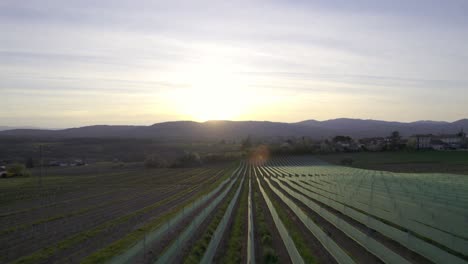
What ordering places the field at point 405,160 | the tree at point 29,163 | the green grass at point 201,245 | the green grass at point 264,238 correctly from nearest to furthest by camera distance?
the green grass at point 264,238 → the green grass at point 201,245 → the field at point 405,160 → the tree at point 29,163

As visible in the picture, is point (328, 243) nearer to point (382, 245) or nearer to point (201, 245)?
point (382, 245)

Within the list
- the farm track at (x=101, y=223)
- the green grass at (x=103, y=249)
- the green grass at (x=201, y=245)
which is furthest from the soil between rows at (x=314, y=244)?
the farm track at (x=101, y=223)

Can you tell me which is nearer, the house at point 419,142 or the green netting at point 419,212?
the green netting at point 419,212

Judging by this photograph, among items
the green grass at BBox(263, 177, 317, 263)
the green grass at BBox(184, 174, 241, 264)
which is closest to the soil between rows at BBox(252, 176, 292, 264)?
the green grass at BBox(263, 177, 317, 263)

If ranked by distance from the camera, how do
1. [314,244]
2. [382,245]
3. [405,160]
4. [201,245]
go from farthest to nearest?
[405,160], [201,245], [314,244], [382,245]

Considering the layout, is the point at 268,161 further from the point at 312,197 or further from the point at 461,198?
the point at 461,198

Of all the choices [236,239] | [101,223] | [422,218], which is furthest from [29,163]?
[422,218]

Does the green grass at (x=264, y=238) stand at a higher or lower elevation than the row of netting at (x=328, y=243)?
lower

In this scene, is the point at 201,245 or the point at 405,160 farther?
the point at 405,160

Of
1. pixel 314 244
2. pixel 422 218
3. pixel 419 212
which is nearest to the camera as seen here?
pixel 314 244

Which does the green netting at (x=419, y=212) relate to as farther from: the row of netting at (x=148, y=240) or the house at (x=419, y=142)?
the house at (x=419, y=142)

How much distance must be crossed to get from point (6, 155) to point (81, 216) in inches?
3525

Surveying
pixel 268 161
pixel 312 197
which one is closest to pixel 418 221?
pixel 312 197

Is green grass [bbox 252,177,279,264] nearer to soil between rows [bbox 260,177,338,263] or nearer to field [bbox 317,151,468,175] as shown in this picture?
soil between rows [bbox 260,177,338,263]
